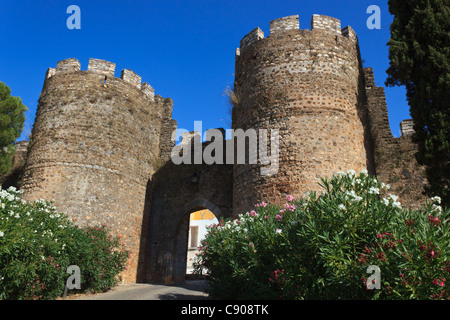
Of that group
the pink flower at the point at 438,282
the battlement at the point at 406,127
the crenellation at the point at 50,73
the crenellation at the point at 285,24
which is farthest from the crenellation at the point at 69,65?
the pink flower at the point at 438,282

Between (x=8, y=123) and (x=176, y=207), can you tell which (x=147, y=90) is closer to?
(x=176, y=207)

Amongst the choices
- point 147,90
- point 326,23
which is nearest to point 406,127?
point 326,23

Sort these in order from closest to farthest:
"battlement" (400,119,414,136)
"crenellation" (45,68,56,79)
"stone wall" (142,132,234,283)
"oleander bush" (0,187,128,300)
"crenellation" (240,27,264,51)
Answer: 1. "oleander bush" (0,187,128,300)
2. "battlement" (400,119,414,136)
3. "crenellation" (240,27,264,51)
4. "stone wall" (142,132,234,283)
5. "crenellation" (45,68,56,79)

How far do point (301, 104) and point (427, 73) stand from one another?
299 cm

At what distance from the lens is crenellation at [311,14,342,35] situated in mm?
10211

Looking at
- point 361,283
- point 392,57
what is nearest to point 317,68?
point 392,57

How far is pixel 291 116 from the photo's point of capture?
9359 millimetres

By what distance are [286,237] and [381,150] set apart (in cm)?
697

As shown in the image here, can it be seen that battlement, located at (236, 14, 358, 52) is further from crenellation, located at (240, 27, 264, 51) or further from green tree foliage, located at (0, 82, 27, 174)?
green tree foliage, located at (0, 82, 27, 174)

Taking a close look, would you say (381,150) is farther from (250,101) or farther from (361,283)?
(361,283)

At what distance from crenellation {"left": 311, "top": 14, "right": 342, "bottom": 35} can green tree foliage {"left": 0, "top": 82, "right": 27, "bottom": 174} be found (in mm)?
11356

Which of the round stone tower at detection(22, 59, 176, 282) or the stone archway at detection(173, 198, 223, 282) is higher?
the round stone tower at detection(22, 59, 176, 282)

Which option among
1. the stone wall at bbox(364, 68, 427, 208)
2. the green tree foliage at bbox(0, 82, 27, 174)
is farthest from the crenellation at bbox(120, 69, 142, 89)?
the stone wall at bbox(364, 68, 427, 208)
